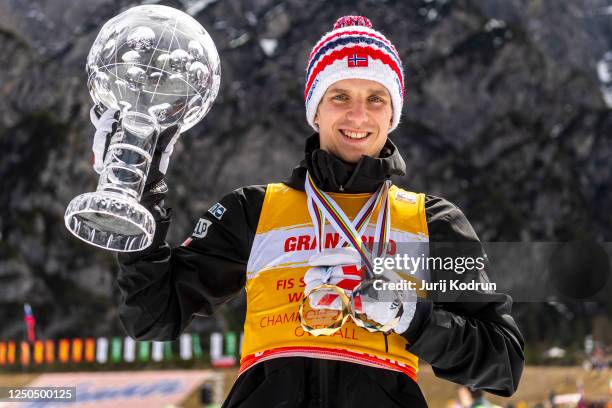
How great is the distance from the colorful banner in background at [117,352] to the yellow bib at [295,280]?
32117 millimetres

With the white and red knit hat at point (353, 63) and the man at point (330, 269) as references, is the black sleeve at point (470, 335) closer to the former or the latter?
the man at point (330, 269)

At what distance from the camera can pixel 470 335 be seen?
234cm

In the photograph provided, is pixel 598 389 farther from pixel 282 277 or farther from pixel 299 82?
pixel 299 82

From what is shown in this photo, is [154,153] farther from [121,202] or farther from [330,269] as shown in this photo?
[330,269]

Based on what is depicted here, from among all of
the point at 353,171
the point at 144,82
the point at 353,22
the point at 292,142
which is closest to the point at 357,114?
the point at 353,171

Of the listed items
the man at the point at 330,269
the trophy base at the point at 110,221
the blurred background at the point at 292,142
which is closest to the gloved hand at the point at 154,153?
the man at the point at 330,269

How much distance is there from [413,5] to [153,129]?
64.2 m

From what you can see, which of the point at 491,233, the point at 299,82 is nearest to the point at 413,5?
the point at 299,82

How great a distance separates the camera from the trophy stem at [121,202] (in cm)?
221

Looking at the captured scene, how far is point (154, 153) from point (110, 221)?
0.28 m

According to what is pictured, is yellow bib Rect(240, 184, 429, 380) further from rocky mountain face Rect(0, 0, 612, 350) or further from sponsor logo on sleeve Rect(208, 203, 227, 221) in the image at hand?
rocky mountain face Rect(0, 0, 612, 350)

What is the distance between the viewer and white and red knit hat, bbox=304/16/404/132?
2660mm

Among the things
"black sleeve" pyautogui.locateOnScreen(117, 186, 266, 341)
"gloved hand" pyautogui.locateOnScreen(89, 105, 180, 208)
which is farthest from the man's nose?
"gloved hand" pyautogui.locateOnScreen(89, 105, 180, 208)

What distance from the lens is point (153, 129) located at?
8.08 ft
